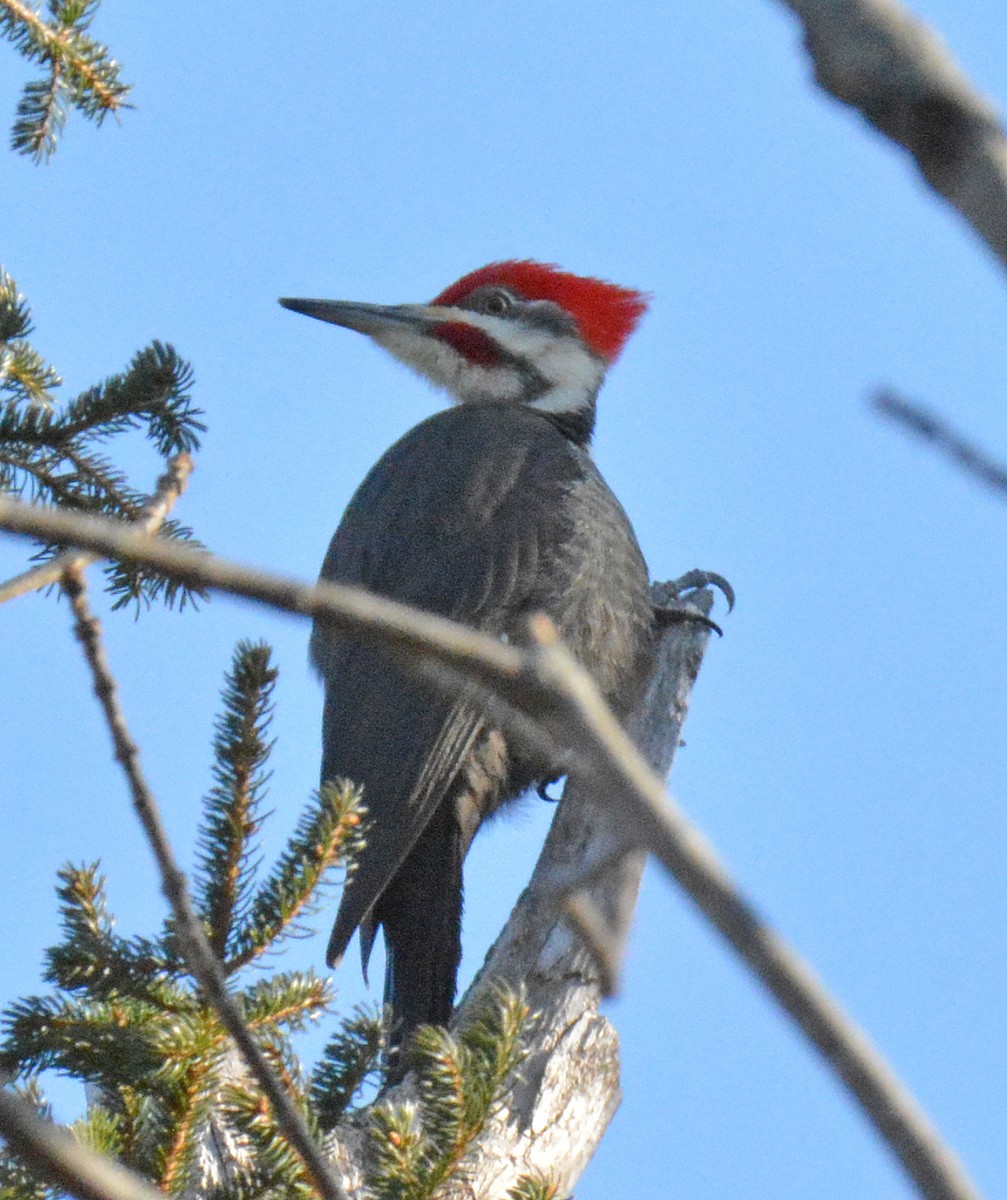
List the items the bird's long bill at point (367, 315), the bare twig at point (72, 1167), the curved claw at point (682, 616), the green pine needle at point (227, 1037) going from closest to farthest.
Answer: the bare twig at point (72, 1167) → the green pine needle at point (227, 1037) → the curved claw at point (682, 616) → the bird's long bill at point (367, 315)

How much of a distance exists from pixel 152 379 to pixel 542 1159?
1529 mm

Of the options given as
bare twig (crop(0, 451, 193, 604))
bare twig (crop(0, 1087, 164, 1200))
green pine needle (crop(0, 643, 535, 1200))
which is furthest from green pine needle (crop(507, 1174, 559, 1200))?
bare twig (crop(0, 1087, 164, 1200))

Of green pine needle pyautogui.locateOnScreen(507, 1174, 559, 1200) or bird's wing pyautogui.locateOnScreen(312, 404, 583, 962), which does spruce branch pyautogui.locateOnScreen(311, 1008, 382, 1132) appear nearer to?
green pine needle pyautogui.locateOnScreen(507, 1174, 559, 1200)

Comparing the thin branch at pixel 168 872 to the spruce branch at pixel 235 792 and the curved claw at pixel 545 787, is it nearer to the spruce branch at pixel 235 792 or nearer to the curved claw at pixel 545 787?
the spruce branch at pixel 235 792

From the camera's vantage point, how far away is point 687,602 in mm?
4602

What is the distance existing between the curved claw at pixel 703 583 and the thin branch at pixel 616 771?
12.2ft

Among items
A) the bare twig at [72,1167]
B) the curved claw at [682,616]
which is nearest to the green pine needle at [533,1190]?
the bare twig at [72,1167]

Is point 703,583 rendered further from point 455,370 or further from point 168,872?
point 168,872

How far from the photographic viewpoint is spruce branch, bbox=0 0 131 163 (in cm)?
333

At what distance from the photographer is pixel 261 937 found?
2.09 m

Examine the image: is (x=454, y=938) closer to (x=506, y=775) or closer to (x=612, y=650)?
(x=506, y=775)

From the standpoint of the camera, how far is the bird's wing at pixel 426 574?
3953 millimetres

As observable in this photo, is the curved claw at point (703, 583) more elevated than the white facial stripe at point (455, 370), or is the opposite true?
the white facial stripe at point (455, 370)

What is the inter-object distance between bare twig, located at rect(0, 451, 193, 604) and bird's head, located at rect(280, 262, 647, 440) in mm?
3836
